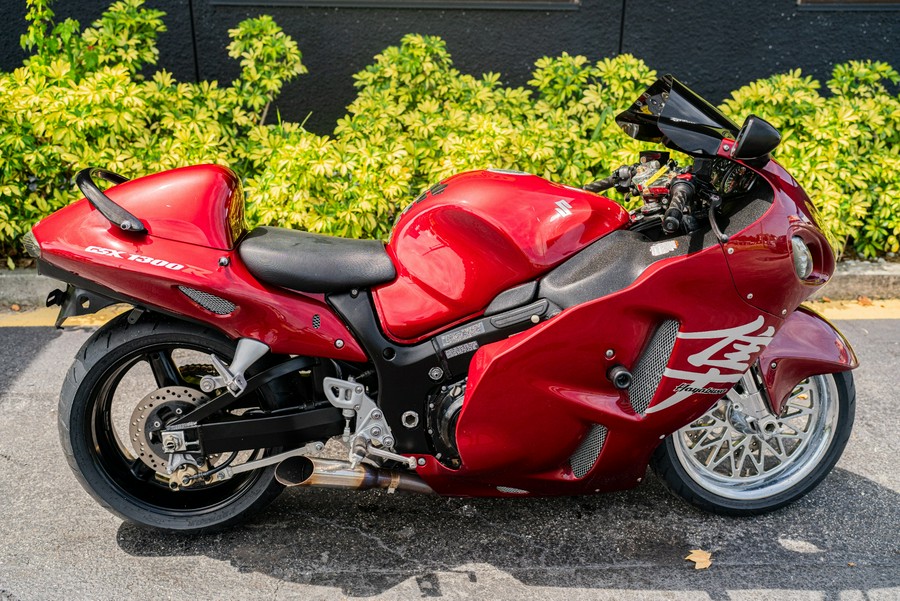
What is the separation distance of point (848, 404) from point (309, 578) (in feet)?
6.84

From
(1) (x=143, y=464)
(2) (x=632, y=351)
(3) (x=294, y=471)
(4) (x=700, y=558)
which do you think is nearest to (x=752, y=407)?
(4) (x=700, y=558)

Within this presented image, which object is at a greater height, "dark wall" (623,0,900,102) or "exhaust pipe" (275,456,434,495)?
"dark wall" (623,0,900,102)

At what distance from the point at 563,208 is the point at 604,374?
566 mm

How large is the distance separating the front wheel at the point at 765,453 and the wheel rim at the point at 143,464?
5.19 ft

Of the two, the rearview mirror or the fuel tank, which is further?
the fuel tank

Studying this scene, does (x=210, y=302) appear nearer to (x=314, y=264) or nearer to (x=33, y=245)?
(x=314, y=264)

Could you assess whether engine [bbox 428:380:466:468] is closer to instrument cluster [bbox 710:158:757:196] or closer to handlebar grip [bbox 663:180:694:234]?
handlebar grip [bbox 663:180:694:234]

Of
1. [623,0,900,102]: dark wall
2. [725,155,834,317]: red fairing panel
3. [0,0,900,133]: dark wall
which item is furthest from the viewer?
[623,0,900,102]: dark wall

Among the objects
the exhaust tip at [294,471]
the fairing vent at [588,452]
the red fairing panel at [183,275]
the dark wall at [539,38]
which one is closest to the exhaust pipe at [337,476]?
the exhaust tip at [294,471]

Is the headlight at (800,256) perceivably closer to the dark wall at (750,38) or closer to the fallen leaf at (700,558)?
the fallen leaf at (700,558)

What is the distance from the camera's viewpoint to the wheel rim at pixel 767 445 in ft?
11.1

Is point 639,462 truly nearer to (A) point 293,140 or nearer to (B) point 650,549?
(B) point 650,549

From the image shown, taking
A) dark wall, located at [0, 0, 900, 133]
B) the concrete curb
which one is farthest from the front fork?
dark wall, located at [0, 0, 900, 133]

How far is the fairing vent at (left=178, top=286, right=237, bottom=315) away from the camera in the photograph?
2910 millimetres
